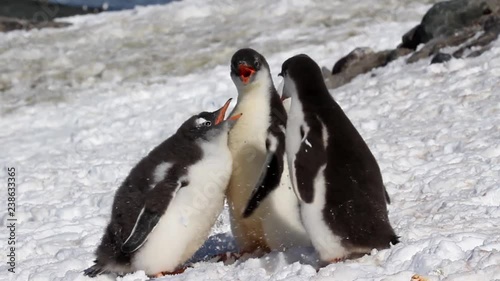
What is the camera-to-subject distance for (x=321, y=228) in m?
4.16

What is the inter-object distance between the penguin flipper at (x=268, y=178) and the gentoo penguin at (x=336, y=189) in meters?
0.26

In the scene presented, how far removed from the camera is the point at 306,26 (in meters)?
14.4

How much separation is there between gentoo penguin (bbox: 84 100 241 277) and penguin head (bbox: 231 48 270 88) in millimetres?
440

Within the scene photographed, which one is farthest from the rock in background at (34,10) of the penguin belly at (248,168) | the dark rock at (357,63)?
the penguin belly at (248,168)

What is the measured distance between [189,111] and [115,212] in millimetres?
5638

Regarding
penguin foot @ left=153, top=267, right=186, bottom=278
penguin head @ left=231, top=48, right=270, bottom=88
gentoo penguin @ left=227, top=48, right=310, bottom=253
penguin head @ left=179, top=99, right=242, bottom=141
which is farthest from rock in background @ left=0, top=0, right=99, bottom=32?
penguin foot @ left=153, top=267, right=186, bottom=278

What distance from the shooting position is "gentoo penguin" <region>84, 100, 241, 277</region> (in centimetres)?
437

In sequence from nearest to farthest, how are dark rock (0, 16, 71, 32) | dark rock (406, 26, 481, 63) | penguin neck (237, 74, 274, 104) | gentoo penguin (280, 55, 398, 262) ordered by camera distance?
1. gentoo penguin (280, 55, 398, 262)
2. penguin neck (237, 74, 274, 104)
3. dark rock (406, 26, 481, 63)
4. dark rock (0, 16, 71, 32)

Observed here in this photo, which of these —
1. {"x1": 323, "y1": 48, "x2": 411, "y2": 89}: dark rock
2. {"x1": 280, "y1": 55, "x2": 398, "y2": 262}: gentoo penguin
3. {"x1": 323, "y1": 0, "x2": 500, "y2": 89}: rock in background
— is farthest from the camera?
{"x1": 323, "y1": 48, "x2": 411, "y2": 89}: dark rock

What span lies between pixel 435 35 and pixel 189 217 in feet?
22.1

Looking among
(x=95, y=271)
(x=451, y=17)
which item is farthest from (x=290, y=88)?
(x=451, y=17)

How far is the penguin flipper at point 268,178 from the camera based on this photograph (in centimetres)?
455

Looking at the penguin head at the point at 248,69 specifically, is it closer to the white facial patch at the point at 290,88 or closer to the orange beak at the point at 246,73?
the orange beak at the point at 246,73

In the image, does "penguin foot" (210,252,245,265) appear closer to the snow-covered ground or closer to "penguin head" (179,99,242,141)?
the snow-covered ground
